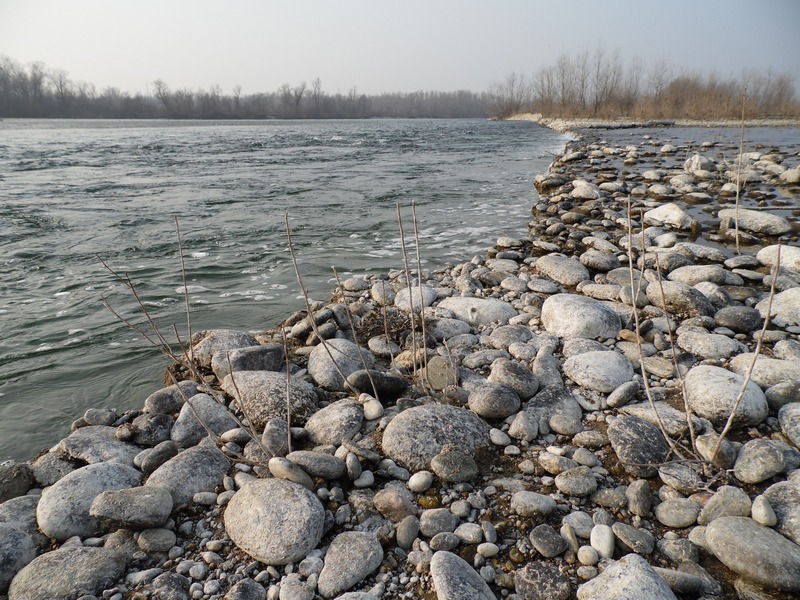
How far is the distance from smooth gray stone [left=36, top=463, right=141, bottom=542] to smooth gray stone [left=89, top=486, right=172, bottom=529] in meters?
0.07

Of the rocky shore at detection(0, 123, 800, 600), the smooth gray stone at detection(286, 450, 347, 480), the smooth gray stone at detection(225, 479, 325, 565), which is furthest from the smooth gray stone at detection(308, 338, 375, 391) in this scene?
the smooth gray stone at detection(225, 479, 325, 565)

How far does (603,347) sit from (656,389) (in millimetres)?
527

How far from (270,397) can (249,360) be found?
558 millimetres

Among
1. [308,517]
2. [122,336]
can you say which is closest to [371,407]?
[308,517]

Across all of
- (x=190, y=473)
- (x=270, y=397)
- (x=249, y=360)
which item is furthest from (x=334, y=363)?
(x=190, y=473)

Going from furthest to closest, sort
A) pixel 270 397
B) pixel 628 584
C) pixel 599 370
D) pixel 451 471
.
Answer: pixel 599 370 < pixel 270 397 < pixel 451 471 < pixel 628 584

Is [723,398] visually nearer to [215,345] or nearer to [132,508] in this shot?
[132,508]

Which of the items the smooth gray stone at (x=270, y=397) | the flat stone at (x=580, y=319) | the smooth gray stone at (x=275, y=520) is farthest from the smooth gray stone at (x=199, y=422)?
the flat stone at (x=580, y=319)

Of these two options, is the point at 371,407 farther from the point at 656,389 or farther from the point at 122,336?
the point at 122,336

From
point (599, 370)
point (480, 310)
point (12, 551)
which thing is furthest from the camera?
point (480, 310)

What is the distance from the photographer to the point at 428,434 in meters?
2.35

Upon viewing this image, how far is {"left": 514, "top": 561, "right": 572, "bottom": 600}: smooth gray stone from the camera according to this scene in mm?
1610

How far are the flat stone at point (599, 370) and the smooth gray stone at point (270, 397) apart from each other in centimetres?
169

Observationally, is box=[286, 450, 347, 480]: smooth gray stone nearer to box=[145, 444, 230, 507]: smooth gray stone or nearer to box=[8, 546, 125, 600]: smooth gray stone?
box=[145, 444, 230, 507]: smooth gray stone
